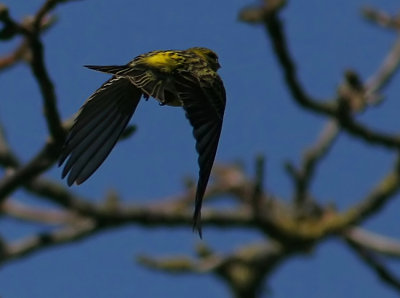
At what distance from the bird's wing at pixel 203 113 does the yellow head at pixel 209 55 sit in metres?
0.80

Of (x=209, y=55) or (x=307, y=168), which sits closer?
(x=209, y=55)

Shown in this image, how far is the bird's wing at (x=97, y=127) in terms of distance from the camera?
18.4 feet

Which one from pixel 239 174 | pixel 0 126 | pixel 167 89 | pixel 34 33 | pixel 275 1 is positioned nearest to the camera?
pixel 167 89

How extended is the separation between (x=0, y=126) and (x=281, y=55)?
2195mm

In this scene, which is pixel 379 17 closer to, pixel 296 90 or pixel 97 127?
pixel 296 90

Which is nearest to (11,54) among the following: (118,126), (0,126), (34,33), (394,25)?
(34,33)

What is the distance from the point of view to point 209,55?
6527 mm

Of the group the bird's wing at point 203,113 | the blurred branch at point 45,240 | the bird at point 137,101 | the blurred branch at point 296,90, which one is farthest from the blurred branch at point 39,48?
the blurred branch at point 45,240

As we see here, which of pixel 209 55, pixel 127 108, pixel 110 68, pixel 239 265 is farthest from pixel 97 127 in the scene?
pixel 239 265

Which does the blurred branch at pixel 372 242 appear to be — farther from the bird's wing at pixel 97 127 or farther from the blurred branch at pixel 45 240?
the bird's wing at pixel 97 127

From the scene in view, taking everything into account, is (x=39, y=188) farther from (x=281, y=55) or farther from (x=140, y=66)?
(x=140, y=66)

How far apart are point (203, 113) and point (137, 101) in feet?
2.60

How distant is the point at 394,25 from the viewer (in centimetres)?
871

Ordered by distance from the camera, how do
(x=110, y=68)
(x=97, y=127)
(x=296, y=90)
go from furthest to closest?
(x=296, y=90)
(x=97, y=127)
(x=110, y=68)
